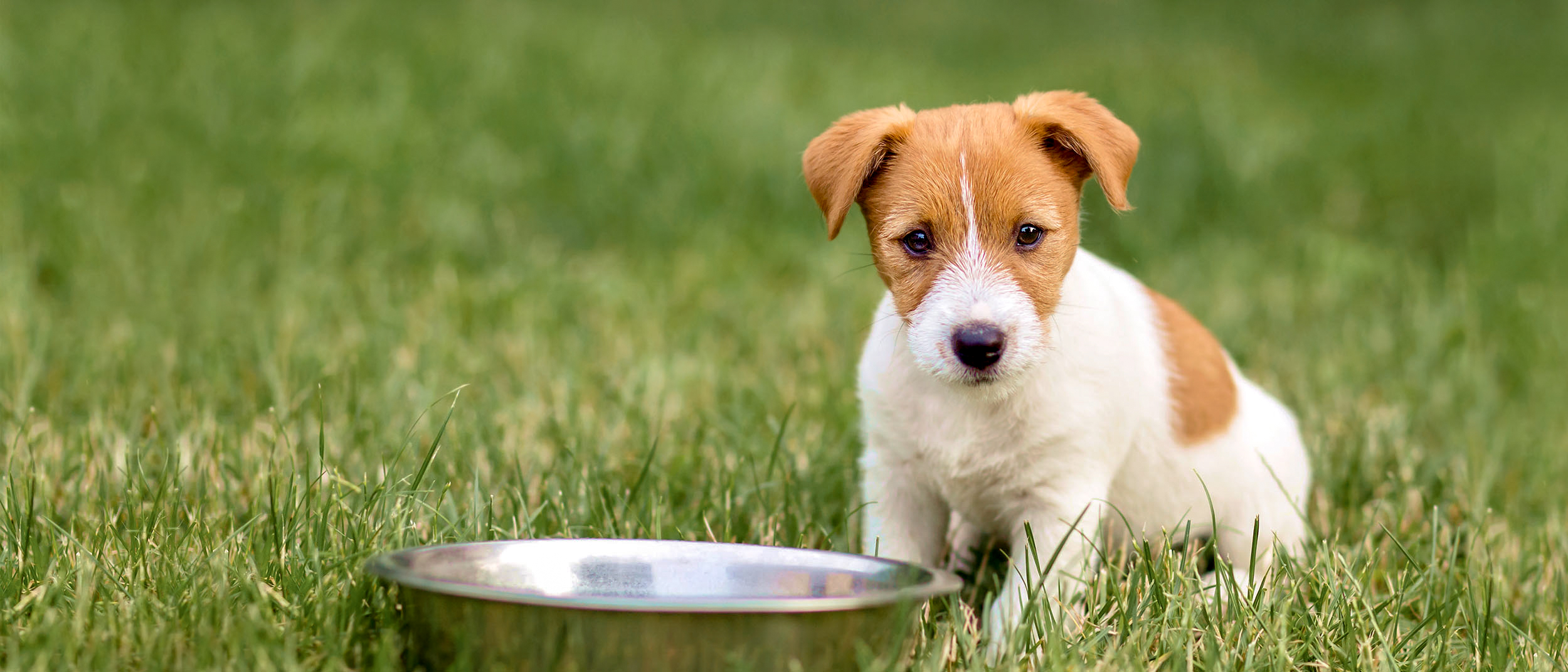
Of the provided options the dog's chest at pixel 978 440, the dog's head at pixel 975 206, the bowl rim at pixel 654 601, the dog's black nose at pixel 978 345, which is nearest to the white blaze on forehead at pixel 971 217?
the dog's head at pixel 975 206

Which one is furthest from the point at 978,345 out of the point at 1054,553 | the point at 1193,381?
the point at 1193,381

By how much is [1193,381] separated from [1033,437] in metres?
0.60

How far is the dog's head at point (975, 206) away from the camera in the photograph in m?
2.78

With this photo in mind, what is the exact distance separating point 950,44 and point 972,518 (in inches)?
365

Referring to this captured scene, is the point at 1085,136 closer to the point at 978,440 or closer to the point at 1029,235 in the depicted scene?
the point at 1029,235

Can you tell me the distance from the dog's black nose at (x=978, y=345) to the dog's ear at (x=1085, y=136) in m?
0.44

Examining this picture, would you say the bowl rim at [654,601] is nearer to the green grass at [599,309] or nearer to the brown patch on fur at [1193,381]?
the green grass at [599,309]

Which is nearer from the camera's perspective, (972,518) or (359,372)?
(972,518)

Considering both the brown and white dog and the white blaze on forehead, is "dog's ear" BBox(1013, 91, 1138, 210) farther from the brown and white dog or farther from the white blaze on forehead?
the white blaze on forehead

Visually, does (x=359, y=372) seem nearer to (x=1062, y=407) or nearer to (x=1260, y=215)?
(x=1062, y=407)

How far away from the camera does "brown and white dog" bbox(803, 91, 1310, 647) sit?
287cm

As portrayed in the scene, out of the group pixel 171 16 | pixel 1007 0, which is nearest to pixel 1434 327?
pixel 171 16

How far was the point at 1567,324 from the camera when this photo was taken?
607cm

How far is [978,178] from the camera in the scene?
2881mm
